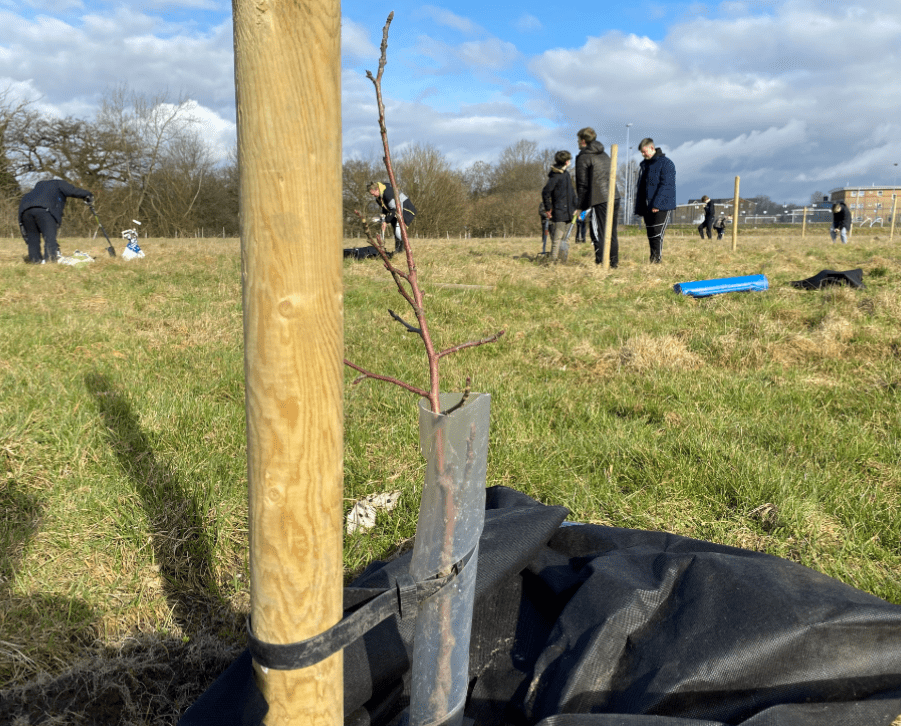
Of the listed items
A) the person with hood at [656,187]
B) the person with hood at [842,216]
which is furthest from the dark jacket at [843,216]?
the person with hood at [656,187]

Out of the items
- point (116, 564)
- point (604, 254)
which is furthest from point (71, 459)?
point (604, 254)

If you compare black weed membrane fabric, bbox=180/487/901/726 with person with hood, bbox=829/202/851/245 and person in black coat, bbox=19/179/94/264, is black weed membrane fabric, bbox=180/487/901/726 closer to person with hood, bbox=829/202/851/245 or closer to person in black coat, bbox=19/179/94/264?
person in black coat, bbox=19/179/94/264

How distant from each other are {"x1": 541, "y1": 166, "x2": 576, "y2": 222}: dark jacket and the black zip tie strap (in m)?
9.93

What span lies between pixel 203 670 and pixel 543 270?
318 inches

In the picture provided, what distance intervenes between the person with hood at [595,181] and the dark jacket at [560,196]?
0.85ft

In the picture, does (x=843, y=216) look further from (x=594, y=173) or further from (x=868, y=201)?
(x=868, y=201)

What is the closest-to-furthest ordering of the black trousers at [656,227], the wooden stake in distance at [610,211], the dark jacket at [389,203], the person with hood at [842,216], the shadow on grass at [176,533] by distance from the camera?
the dark jacket at [389,203], the shadow on grass at [176,533], the wooden stake in distance at [610,211], the black trousers at [656,227], the person with hood at [842,216]

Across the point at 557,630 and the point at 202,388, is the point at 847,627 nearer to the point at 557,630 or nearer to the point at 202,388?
the point at 557,630

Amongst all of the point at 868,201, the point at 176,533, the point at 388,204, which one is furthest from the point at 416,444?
the point at 868,201

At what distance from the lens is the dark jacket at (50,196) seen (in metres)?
11.6

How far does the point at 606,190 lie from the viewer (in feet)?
33.5

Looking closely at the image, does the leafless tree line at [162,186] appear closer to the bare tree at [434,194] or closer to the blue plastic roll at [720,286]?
the bare tree at [434,194]

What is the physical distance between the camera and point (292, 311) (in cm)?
98

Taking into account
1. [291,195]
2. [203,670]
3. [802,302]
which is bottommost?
[203,670]
